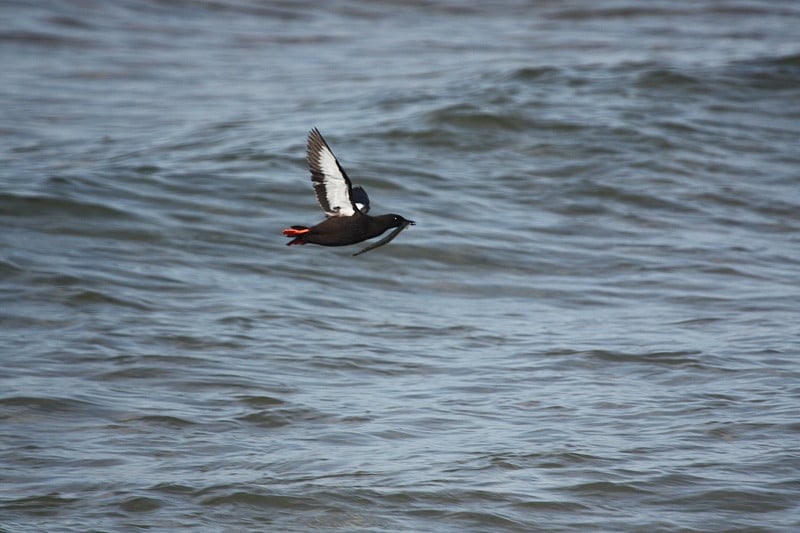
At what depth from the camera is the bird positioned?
481 cm

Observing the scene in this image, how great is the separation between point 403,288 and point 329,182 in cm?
384

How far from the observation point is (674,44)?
17125mm

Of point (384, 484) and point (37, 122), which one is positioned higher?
point (37, 122)

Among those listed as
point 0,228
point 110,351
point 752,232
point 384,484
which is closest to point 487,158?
point 752,232

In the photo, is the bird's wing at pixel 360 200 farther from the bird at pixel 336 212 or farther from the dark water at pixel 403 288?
the dark water at pixel 403 288

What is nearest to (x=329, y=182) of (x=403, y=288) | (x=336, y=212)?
(x=336, y=212)

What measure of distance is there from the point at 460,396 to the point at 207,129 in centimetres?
691

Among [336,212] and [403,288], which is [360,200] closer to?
[336,212]

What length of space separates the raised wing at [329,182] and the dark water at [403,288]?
4.61 ft

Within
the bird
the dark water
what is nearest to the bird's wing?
the bird

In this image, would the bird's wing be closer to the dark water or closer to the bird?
the bird

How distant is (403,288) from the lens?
880 centimetres

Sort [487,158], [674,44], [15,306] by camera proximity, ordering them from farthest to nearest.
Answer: [674,44] → [487,158] → [15,306]

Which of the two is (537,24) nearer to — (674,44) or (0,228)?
(674,44)
